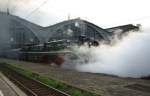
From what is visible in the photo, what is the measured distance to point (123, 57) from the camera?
2805cm

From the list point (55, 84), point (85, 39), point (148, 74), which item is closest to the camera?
point (55, 84)

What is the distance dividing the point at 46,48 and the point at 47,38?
47686 mm

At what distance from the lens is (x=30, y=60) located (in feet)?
193

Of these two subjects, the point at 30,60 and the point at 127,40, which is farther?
the point at 30,60

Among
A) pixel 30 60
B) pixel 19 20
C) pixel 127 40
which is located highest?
pixel 19 20

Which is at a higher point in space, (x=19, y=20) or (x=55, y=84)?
(x=19, y=20)

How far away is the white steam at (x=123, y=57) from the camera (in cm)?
2479

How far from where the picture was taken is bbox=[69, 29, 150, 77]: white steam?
24.8 meters

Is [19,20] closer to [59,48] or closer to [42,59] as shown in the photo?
A: [42,59]

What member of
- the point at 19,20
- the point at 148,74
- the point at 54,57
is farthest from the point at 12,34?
the point at 148,74

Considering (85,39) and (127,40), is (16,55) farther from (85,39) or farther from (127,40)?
(127,40)

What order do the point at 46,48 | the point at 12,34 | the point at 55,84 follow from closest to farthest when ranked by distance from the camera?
the point at 55,84
the point at 46,48
the point at 12,34

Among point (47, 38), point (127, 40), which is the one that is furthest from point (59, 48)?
point (47, 38)

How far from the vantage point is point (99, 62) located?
108ft
